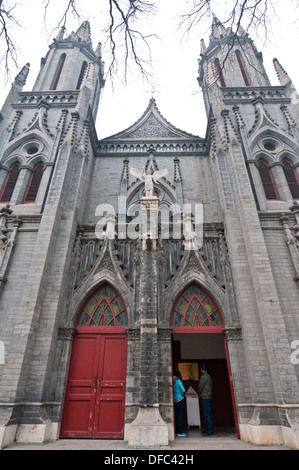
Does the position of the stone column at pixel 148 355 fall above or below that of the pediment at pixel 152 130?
below

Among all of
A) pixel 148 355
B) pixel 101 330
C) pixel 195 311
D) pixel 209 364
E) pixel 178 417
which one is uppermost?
pixel 195 311

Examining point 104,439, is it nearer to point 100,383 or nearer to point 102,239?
point 100,383

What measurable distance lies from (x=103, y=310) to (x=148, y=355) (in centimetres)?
285

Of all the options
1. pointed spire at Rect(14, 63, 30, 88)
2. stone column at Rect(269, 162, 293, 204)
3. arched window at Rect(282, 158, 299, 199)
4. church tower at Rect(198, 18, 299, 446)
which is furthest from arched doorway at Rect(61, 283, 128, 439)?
pointed spire at Rect(14, 63, 30, 88)

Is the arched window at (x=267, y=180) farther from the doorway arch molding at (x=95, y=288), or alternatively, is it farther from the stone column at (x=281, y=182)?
the doorway arch molding at (x=95, y=288)

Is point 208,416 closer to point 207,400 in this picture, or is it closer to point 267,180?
point 207,400

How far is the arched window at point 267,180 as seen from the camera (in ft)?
40.9

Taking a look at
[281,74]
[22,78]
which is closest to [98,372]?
[22,78]

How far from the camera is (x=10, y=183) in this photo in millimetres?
13094

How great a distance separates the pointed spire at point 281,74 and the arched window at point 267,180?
5889mm

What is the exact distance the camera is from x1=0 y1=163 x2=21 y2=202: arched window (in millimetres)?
12719

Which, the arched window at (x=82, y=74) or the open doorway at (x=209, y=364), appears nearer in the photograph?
the open doorway at (x=209, y=364)

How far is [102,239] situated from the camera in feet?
37.1

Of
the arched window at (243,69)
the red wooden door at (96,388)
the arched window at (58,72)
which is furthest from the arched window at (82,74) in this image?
the red wooden door at (96,388)
